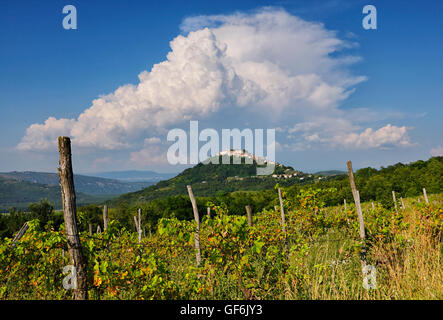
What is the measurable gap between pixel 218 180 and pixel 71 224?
14644 cm

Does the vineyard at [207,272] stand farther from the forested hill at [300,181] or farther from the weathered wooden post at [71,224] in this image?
the forested hill at [300,181]

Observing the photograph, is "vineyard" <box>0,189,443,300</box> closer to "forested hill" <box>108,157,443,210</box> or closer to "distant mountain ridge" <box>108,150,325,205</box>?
"forested hill" <box>108,157,443,210</box>

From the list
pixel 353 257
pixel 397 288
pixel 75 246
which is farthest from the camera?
pixel 353 257

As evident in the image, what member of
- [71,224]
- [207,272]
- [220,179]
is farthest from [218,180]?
[71,224]

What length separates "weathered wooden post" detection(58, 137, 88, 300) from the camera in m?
3.19

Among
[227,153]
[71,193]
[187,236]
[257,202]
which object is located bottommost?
[257,202]

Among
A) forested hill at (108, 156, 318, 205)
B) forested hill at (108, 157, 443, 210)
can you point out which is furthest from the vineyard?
forested hill at (108, 156, 318, 205)

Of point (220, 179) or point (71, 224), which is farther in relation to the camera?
point (220, 179)

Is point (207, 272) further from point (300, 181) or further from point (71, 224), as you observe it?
point (300, 181)

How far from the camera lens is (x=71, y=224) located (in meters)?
3.22

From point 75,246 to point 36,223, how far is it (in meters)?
1.25

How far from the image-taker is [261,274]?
4.63 m

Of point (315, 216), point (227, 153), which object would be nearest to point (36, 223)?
point (315, 216)
